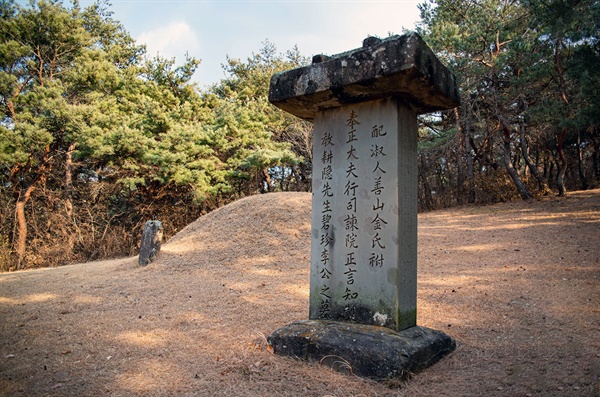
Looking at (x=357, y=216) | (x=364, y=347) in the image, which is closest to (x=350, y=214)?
(x=357, y=216)

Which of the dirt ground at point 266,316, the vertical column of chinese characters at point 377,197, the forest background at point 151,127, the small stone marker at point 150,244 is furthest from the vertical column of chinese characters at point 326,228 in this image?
the forest background at point 151,127

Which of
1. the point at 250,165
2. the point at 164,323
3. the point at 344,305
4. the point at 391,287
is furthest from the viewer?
the point at 250,165

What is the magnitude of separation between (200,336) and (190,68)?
46.2 ft

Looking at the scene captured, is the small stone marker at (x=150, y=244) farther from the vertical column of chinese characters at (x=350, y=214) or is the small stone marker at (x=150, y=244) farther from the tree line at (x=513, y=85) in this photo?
the tree line at (x=513, y=85)

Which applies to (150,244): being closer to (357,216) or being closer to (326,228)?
(326,228)

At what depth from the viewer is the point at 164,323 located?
453 centimetres

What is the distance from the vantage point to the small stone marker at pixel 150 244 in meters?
8.42

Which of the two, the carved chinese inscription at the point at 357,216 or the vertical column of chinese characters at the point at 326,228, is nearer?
the carved chinese inscription at the point at 357,216

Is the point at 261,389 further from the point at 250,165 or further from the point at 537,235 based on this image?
the point at 250,165

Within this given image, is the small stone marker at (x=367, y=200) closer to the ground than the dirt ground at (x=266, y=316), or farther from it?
farther from it

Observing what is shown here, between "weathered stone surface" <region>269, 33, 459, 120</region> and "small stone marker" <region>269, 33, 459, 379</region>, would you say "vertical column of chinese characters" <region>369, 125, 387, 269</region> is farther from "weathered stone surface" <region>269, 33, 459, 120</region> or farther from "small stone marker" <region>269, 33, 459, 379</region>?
"weathered stone surface" <region>269, 33, 459, 120</region>

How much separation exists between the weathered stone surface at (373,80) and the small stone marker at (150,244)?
5.98 metres

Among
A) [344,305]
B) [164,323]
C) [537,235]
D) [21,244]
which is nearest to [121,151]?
[21,244]

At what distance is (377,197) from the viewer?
134 inches
